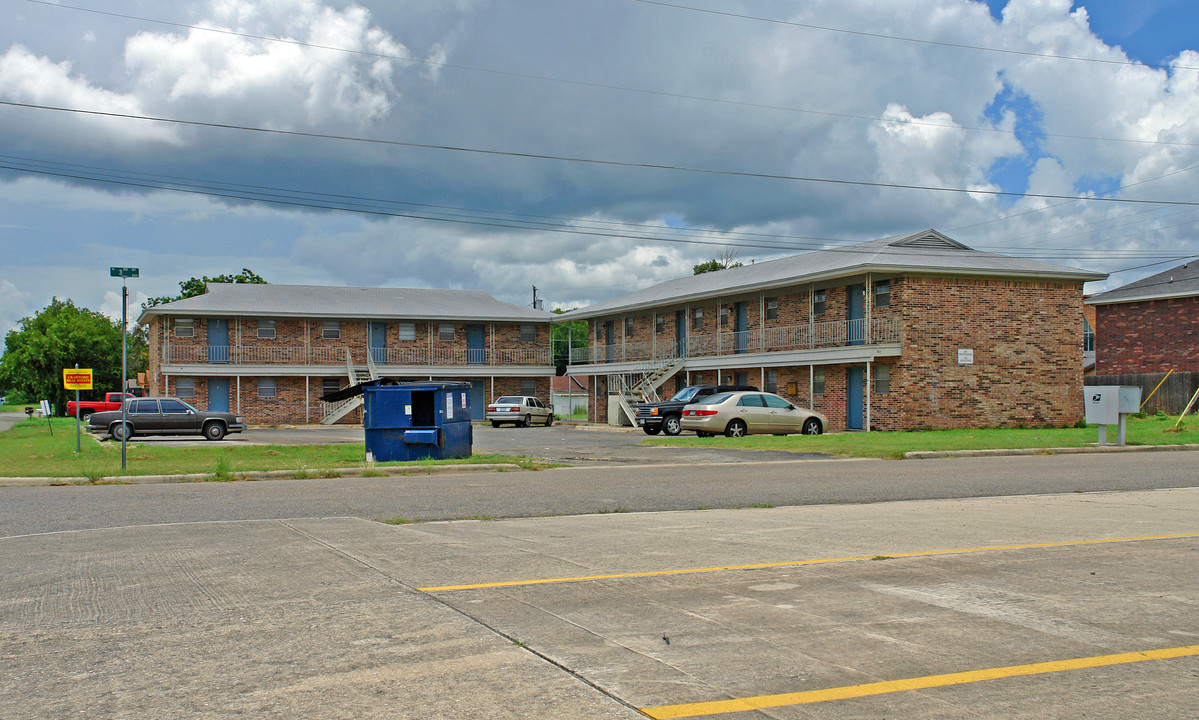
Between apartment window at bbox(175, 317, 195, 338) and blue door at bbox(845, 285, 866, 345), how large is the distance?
31.9 meters

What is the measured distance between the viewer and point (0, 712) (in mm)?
4168

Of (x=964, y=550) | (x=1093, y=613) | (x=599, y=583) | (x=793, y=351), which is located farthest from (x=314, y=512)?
(x=793, y=351)

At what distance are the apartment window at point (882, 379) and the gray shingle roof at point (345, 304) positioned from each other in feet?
80.8

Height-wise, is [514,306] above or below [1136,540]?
above

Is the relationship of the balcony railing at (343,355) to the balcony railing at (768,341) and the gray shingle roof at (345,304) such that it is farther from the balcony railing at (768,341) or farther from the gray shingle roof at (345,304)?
the balcony railing at (768,341)

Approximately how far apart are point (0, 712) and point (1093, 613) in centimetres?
591

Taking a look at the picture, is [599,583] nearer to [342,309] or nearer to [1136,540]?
[1136,540]

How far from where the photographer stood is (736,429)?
2759cm

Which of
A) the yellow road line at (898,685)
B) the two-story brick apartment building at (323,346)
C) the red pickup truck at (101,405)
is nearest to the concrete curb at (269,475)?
the yellow road line at (898,685)

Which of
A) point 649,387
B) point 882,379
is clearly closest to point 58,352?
point 649,387

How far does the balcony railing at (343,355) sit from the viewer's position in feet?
157

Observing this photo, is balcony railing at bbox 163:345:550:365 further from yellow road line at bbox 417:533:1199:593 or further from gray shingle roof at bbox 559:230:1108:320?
yellow road line at bbox 417:533:1199:593

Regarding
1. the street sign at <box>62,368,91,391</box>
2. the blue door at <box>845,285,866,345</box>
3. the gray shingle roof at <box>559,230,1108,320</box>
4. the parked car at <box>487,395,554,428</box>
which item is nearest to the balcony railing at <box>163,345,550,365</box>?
the parked car at <box>487,395,554,428</box>

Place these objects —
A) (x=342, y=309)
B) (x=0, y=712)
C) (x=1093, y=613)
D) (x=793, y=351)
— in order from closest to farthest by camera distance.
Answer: (x=0, y=712)
(x=1093, y=613)
(x=793, y=351)
(x=342, y=309)
